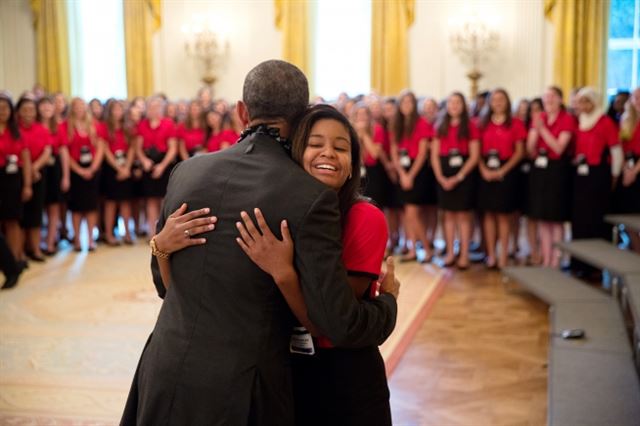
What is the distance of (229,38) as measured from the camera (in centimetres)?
718

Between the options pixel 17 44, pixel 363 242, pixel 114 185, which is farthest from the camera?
pixel 114 185

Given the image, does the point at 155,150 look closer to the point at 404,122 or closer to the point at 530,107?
the point at 404,122

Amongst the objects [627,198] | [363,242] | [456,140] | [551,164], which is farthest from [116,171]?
[363,242]

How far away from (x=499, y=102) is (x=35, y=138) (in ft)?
16.9

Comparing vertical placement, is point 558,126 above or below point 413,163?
above

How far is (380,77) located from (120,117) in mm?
5178

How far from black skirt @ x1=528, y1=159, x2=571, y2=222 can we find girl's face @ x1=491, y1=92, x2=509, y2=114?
74 centimetres

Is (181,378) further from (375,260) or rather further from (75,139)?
(75,139)

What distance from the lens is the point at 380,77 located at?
12219 mm

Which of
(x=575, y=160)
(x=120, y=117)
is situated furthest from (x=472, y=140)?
(x=120, y=117)

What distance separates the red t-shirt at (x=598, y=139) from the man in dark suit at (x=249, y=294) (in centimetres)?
572

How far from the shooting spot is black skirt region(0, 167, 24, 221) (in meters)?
7.51

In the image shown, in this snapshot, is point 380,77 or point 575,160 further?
point 380,77

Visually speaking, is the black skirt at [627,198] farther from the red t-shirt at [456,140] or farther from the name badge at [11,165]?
the name badge at [11,165]
